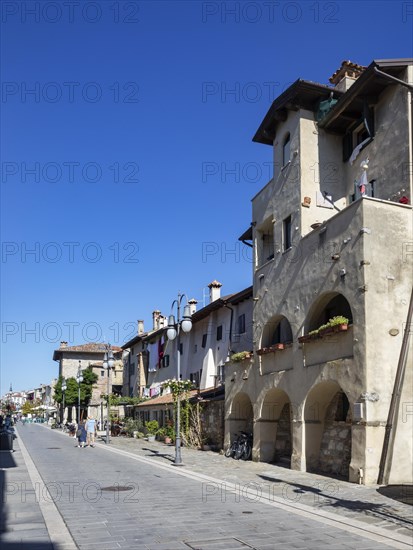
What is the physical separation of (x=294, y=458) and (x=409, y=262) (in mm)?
7303

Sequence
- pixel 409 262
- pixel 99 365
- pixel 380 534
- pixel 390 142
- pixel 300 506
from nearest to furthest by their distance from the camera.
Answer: pixel 380 534, pixel 300 506, pixel 409 262, pixel 390 142, pixel 99 365

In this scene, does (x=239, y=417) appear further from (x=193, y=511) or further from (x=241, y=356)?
(x=193, y=511)

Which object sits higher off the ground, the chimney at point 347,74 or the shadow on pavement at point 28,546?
the chimney at point 347,74

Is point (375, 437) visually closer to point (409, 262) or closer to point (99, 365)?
point (409, 262)

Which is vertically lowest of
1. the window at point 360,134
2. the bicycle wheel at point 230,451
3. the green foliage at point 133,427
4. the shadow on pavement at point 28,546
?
the green foliage at point 133,427

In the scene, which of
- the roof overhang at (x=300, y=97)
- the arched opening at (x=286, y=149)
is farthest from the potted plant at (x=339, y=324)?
the roof overhang at (x=300, y=97)

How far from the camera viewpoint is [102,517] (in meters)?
10.9

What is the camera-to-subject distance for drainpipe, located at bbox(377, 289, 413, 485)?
15320 millimetres

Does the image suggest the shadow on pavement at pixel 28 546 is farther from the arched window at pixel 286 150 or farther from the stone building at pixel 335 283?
the arched window at pixel 286 150

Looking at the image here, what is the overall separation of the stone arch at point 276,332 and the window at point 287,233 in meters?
2.79

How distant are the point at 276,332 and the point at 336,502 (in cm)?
1133

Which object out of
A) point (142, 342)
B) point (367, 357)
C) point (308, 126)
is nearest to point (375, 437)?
point (367, 357)

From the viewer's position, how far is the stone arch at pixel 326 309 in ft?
63.3

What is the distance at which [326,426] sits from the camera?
1959 cm
